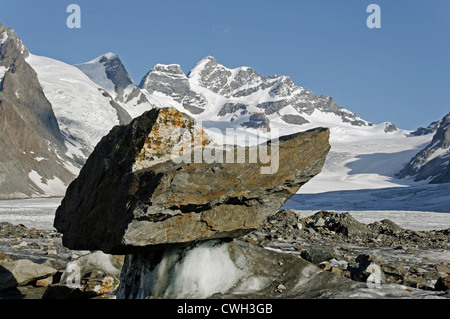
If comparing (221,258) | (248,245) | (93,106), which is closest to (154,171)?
(221,258)

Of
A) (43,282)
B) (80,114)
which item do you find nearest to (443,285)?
(43,282)

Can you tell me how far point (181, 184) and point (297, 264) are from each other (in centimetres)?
244

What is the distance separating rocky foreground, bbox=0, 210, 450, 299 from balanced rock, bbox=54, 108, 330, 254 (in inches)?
41.2

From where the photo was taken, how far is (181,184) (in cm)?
615

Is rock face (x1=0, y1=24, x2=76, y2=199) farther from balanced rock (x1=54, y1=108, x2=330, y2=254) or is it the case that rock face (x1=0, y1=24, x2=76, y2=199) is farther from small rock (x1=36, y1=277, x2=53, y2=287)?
balanced rock (x1=54, y1=108, x2=330, y2=254)

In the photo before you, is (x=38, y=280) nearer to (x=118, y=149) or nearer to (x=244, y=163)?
(x=118, y=149)

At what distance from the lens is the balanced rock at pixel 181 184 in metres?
6.12

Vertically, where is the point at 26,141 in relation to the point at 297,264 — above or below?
above

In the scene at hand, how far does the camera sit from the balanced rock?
20.1 ft

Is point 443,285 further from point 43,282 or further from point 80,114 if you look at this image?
point 80,114

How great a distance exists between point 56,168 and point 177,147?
129 m

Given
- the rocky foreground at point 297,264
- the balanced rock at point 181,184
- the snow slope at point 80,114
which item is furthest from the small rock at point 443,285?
the snow slope at point 80,114

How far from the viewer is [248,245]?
24.7 ft

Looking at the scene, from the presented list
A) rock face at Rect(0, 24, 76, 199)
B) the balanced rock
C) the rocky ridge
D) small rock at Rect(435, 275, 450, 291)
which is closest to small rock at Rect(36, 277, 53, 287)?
Answer: the balanced rock
